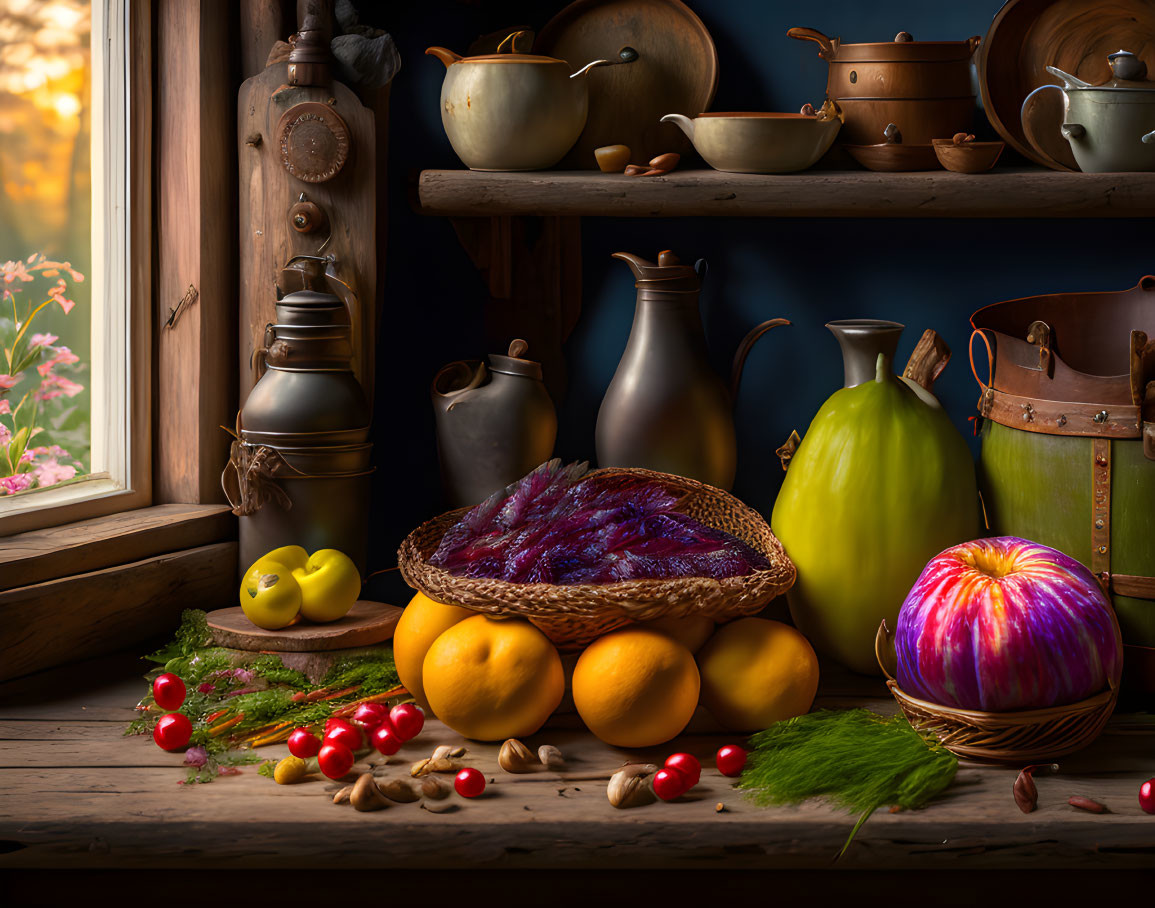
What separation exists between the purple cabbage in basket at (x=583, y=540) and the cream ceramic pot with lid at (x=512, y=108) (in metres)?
0.46

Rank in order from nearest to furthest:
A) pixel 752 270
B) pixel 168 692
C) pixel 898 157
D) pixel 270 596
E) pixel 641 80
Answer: pixel 168 692, pixel 270 596, pixel 898 157, pixel 641 80, pixel 752 270

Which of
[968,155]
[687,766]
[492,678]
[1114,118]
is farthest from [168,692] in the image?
[1114,118]

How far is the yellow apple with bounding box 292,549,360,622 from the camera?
55.0 inches

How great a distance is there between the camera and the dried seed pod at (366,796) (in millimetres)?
1043

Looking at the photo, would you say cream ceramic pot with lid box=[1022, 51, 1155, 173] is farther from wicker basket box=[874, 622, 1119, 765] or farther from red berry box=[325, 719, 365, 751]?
red berry box=[325, 719, 365, 751]

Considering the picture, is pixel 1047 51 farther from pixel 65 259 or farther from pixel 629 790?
pixel 65 259

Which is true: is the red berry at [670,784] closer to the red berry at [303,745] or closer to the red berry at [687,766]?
the red berry at [687,766]

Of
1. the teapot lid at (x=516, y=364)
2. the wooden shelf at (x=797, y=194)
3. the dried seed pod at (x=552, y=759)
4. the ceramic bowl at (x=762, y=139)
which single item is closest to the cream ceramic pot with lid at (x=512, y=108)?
the wooden shelf at (x=797, y=194)

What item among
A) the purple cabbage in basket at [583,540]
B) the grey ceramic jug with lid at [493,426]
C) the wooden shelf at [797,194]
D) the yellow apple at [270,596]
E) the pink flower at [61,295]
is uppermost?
the wooden shelf at [797,194]

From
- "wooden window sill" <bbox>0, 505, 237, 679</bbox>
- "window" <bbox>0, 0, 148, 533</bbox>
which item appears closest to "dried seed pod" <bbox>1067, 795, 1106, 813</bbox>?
"wooden window sill" <bbox>0, 505, 237, 679</bbox>

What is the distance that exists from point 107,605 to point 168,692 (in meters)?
0.27

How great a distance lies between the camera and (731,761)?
1119mm

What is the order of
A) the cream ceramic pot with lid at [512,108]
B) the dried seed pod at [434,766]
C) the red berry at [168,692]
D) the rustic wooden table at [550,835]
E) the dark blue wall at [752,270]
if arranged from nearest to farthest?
the rustic wooden table at [550,835] < the dried seed pod at [434,766] < the red berry at [168,692] < the cream ceramic pot with lid at [512,108] < the dark blue wall at [752,270]

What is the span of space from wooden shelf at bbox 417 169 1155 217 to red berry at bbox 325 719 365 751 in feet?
2.40
